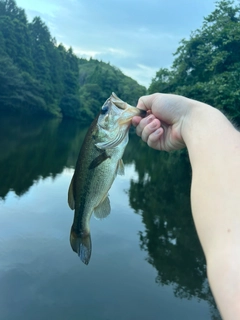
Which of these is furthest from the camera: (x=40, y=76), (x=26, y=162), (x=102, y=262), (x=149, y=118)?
(x=40, y=76)

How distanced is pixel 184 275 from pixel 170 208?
5.22 meters

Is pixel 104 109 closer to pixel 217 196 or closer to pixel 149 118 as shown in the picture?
pixel 149 118

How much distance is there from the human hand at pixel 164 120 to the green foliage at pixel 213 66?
50.2 ft

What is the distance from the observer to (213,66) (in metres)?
21.4

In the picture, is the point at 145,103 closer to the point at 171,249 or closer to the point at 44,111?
the point at 171,249

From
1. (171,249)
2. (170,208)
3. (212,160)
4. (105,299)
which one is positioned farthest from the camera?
(170,208)

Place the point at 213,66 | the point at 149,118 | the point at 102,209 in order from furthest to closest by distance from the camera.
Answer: the point at 213,66, the point at 149,118, the point at 102,209

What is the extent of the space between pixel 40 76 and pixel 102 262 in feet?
185

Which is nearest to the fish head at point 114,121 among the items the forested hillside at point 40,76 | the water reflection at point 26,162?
the water reflection at point 26,162

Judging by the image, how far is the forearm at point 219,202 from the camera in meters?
1.17

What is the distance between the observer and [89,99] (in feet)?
248

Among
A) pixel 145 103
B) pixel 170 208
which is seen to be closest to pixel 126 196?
pixel 170 208

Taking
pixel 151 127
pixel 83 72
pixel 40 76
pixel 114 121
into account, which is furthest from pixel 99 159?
pixel 83 72

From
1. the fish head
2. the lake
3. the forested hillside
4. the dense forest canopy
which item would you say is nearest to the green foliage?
the dense forest canopy
